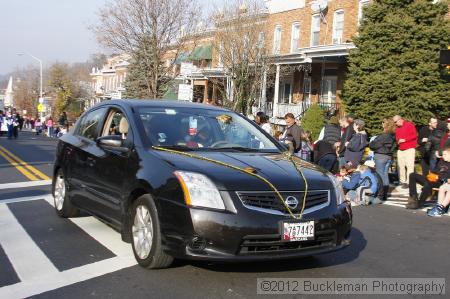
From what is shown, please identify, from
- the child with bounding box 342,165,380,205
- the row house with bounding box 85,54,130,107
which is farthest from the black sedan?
the row house with bounding box 85,54,130,107

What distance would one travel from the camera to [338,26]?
2538 centimetres

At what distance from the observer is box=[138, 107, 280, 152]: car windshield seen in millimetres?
5684

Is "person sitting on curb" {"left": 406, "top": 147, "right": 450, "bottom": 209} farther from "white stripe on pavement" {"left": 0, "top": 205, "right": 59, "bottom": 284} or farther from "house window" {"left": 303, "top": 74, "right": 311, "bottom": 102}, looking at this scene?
"house window" {"left": 303, "top": 74, "right": 311, "bottom": 102}

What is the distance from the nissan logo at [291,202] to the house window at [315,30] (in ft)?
75.6

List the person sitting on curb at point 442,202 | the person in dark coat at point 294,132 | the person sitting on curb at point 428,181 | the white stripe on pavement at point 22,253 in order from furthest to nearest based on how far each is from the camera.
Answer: the person in dark coat at point 294,132, the person sitting on curb at point 428,181, the person sitting on curb at point 442,202, the white stripe on pavement at point 22,253

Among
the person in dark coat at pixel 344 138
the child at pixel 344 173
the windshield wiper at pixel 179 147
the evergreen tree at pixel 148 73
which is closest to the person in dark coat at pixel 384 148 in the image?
the child at pixel 344 173

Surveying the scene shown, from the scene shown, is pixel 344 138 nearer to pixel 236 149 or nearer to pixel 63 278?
pixel 236 149

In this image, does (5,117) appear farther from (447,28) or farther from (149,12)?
(447,28)

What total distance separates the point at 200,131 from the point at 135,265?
1601 mm

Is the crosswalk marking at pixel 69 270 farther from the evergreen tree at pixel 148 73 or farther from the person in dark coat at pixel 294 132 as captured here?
the evergreen tree at pixel 148 73

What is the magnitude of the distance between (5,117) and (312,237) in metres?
30.1

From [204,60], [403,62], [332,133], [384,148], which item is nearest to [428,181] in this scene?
[384,148]

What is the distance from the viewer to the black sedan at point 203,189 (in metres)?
4.58

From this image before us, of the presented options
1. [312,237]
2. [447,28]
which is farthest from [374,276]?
[447,28]
